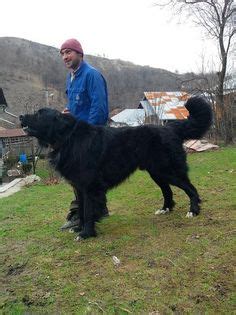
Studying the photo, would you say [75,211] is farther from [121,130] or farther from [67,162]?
[121,130]

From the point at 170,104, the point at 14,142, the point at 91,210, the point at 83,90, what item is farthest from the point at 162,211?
the point at 14,142

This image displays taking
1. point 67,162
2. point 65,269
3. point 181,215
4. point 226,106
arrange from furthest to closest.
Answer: point 226,106 → point 181,215 → point 67,162 → point 65,269

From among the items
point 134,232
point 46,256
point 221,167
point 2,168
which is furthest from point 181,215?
point 2,168

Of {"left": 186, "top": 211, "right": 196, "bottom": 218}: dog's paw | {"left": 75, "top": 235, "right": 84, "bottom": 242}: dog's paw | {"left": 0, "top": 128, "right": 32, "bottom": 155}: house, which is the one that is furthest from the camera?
{"left": 0, "top": 128, "right": 32, "bottom": 155}: house

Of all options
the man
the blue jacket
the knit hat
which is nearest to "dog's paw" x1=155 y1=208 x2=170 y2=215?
the man

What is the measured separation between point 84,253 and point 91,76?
2025 mm

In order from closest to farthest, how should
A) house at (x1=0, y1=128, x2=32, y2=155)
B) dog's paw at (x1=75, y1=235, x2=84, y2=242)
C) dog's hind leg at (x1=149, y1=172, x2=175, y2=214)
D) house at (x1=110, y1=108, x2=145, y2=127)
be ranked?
1. dog's paw at (x1=75, y1=235, x2=84, y2=242)
2. dog's hind leg at (x1=149, y1=172, x2=175, y2=214)
3. house at (x1=110, y1=108, x2=145, y2=127)
4. house at (x1=0, y1=128, x2=32, y2=155)

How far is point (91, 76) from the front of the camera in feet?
14.6

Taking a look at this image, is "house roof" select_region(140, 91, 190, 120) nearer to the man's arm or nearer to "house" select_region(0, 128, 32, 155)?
"house" select_region(0, 128, 32, 155)

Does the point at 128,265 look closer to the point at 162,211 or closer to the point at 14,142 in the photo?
the point at 162,211

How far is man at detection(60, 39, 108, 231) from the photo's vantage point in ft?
14.6

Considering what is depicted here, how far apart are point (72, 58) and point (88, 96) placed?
0.48 metres

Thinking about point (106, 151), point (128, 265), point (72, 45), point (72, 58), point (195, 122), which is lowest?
point (128, 265)

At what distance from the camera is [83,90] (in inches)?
179
